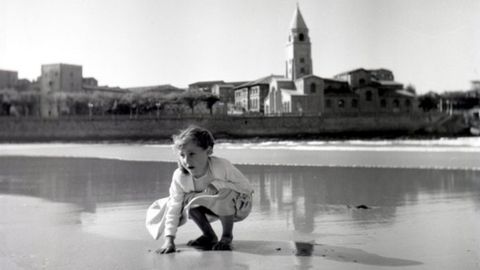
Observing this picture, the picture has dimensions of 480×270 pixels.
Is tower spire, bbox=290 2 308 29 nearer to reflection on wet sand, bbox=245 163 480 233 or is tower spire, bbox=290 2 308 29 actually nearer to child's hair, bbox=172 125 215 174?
reflection on wet sand, bbox=245 163 480 233

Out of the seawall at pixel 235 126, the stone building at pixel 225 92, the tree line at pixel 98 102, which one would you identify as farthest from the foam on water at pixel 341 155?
the stone building at pixel 225 92

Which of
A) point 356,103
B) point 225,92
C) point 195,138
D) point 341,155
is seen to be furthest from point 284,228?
point 225,92

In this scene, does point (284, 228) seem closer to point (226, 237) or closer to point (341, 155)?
point (226, 237)

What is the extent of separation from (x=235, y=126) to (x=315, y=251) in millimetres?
58634

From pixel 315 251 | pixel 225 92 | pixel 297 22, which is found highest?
pixel 297 22

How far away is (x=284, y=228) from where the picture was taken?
4914 millimetres

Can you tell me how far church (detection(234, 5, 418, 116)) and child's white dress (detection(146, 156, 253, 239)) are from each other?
61698 millimetres

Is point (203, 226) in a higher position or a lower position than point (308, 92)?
lower

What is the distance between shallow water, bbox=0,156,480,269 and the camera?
11.9 feet

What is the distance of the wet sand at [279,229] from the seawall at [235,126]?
49466 mm

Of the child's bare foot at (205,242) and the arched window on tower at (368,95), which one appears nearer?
the child's bare foot at (205,242)

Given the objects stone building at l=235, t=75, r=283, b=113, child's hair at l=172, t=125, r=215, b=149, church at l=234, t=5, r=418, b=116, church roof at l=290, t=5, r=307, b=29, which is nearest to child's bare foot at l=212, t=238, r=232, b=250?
child's hair at l=172, t=125, r=215, b=149

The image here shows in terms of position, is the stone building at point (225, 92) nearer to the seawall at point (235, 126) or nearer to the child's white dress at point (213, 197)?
the seawall at point (235, 126)

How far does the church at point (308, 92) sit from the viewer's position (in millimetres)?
71750
